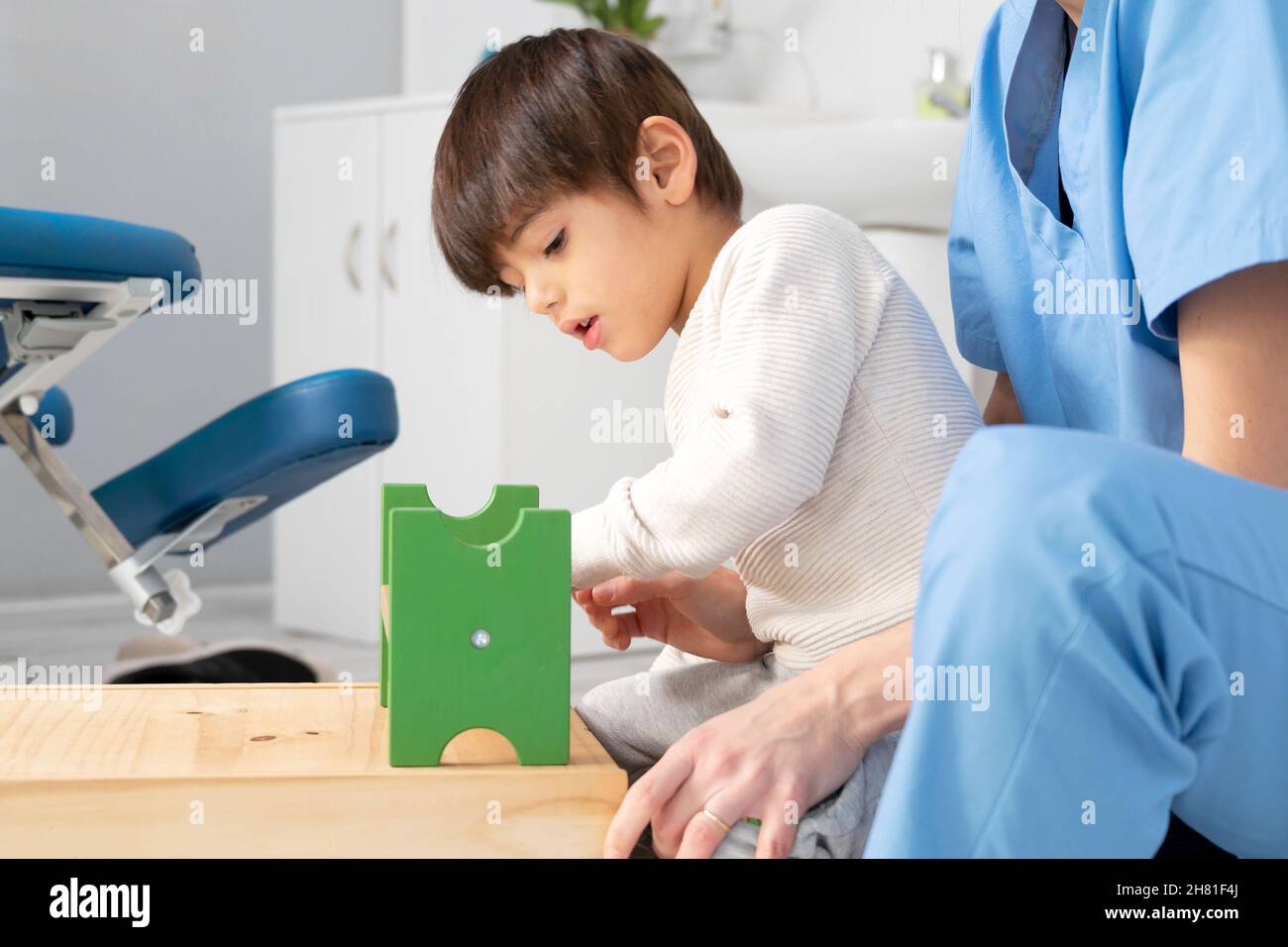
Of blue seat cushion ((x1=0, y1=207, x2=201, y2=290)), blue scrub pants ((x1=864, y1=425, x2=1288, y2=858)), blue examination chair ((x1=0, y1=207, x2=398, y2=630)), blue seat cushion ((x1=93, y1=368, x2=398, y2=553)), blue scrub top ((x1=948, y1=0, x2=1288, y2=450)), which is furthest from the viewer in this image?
blue seat cushion ((x1=93, y1=368, x2=398, y2=553))

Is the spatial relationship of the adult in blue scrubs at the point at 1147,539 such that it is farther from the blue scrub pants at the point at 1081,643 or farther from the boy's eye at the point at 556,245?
the boy's eye at the point at 556,245

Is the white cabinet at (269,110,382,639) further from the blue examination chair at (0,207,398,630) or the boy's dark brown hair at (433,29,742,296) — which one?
the boy's dark brown hair at (433,29,742,296)

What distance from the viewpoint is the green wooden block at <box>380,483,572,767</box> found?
29.2 inches

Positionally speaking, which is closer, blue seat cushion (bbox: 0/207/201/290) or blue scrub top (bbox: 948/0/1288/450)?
blue scrub top (bbox: 948/0/1288/450)

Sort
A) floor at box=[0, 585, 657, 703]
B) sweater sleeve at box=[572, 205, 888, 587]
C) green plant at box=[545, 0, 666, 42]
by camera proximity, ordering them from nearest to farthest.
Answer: sweater sleeve at box=[572, 205, 888, 587]
floor at box=[0, 585, 657, 703]
green plant at box=[545, 0, 666, 42]

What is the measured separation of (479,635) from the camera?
2.47 ft

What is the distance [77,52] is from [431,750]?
294 cm

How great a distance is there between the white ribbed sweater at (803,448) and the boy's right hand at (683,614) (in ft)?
0.25

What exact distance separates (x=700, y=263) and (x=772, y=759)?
0.45m

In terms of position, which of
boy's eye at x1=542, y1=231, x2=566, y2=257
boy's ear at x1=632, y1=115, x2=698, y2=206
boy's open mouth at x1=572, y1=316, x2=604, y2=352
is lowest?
boy's open mouth at x1=572, y1=316, x2=604, y2=352

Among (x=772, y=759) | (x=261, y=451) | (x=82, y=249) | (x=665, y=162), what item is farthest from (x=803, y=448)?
(x=261, y=451)

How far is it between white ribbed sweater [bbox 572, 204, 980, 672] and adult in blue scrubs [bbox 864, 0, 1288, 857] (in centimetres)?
13

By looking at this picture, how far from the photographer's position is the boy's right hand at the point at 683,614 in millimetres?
1051

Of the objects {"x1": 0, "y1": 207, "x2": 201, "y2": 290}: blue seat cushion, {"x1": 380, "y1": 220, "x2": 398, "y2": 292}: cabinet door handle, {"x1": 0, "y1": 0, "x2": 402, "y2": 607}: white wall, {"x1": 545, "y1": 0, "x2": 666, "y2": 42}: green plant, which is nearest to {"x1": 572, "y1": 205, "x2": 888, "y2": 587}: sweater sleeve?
{"x1": 0, "y1": 207, "x2": 201, "y2": 290}: blue seat cushion
